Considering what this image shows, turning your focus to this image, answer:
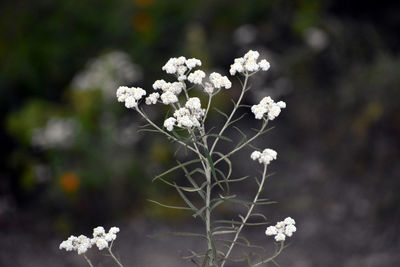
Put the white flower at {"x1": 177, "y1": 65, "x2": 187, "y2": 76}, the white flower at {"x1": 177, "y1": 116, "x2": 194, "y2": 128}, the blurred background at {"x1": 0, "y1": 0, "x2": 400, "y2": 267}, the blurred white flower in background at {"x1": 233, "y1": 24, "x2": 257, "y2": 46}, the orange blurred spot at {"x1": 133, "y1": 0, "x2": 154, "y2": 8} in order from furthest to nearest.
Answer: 1. the orange blurred spot at {"x1": 133, "y1": 0, "x2": 154, "y2": 8}
2. the blurred white flower in background at {"x1": 233, "y1": 24, "x2": 257, "y2": 46}
3. the blurred background at {"x1": 0, "y1": 0, "x2": 400, "y2": 267}
4. the white flower at {"x1": 177, "y1": 65, "x2": 187, "y2": 76}
5. the white flower at {"x1": 177, "y1": 116, "x2": 194, "y2": 128}

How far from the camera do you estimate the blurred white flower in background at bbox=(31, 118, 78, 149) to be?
488cm

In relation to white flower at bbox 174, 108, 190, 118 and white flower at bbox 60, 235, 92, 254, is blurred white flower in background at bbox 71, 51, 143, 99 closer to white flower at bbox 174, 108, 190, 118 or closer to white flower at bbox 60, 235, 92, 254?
white flower at bbox 60, 235, 92, 254

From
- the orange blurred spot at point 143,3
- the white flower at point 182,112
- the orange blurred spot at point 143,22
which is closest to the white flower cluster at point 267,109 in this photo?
the white flower at point 182,112

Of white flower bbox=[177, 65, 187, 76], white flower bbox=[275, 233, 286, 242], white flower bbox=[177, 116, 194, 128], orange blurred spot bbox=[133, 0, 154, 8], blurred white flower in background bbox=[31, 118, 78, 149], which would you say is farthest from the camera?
orange blurred spot bbox=[133, 0, 154, 8]

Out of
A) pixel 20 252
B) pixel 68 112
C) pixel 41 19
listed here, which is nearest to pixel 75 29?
pixel 41 19

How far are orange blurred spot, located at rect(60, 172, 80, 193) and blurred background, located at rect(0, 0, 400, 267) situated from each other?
19 millimetres

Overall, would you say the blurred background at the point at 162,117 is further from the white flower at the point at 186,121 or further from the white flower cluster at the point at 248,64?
the white flower at the point at 186,121

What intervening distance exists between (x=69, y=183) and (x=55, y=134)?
486mm

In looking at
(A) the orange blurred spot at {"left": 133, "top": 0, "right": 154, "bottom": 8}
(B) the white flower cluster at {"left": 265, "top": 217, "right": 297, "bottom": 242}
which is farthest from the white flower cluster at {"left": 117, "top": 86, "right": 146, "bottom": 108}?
(A) the orange blurred spot at {"left": 133, "top": 0, "right": 154, "bottom": 8}

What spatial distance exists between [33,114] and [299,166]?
8.67 ft

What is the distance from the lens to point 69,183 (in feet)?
15.4

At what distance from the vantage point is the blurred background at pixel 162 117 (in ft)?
15.2

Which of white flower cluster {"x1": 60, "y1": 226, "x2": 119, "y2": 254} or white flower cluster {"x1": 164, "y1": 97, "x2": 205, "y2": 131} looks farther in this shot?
white flower cluster {"x1": 60, "y1": 226, "x2": 119, "y2": 254}

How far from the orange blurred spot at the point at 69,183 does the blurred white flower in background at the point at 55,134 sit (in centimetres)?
34
